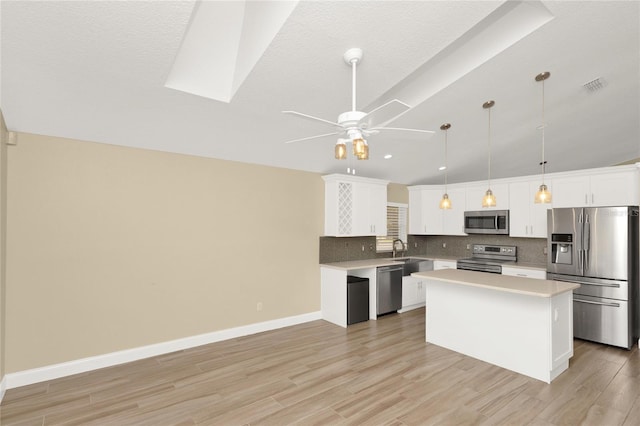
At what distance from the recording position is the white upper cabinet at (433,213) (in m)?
6.30

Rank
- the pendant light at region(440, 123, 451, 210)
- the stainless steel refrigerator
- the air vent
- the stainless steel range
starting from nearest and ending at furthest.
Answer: the air vent, the pendant light at region(440, 123, 451, 210), the stainless steel refrigerator, the stainless steel range

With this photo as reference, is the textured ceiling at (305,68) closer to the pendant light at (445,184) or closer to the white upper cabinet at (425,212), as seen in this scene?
the pendant light at (445,184)

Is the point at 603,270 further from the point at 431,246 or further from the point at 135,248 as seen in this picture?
the point at 135,248

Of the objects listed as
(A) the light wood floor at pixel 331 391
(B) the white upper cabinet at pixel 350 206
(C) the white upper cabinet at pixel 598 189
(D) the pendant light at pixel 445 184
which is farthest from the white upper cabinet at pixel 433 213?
(A) the light wood floor at pixel 331 391

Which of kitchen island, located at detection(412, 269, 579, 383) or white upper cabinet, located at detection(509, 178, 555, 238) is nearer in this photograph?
kitchen island, located at detection(412, 269, 579, 383)

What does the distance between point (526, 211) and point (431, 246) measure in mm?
2231

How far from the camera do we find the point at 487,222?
19.1 feet

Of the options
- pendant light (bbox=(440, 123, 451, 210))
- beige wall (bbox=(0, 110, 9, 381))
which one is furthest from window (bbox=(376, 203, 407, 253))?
beige wall (bbox=(0, 110, 9, 381))

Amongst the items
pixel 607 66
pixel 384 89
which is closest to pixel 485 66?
pixel 384 89

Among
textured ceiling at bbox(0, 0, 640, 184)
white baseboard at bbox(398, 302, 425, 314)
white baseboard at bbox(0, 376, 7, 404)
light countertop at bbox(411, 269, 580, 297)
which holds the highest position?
textured ceiling at bbox(0, 0, 640, 184)

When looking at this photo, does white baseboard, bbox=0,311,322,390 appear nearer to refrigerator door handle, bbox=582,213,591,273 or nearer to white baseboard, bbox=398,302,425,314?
white baseboard, bbox=398,302,425,314

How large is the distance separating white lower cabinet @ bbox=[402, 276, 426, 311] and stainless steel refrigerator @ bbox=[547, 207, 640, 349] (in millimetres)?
2245

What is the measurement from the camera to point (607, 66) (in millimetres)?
3289

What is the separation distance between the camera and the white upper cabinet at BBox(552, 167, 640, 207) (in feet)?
13.8
